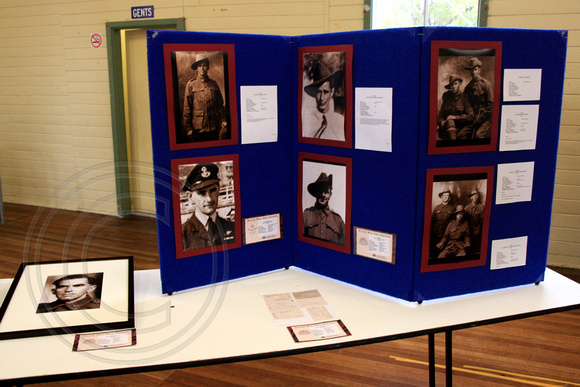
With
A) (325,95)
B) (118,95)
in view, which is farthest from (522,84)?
(118,95)

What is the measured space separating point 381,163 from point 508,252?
1.69 feet

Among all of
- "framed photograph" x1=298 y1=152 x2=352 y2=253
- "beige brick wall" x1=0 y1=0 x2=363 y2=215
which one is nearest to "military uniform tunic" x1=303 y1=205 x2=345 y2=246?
"framed photograph" x1=298 y1=152 x2=352 y2=253

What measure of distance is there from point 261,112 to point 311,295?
0.62 m

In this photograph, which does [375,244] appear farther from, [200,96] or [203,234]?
[200,96]

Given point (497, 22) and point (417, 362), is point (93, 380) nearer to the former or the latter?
point (417, 362)

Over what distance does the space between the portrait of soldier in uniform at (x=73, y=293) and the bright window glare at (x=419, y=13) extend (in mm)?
3282

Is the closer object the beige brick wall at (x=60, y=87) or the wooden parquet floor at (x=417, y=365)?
the wooden parquet floor at (x=417, y=365)

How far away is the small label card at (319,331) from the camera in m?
1.35

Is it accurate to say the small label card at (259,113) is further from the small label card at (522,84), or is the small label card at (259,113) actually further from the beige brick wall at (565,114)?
the beige brick wall at (565,114)

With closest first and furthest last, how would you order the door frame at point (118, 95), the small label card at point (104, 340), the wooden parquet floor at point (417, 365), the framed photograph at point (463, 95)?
the small label card at point (104, 340) → the framed photograph at point (463, 95) → the wooden parquet floor at point (417, 365) → the door frame at point (118, 95)

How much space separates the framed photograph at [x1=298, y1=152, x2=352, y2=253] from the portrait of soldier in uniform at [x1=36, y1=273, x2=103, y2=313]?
0.70 meters

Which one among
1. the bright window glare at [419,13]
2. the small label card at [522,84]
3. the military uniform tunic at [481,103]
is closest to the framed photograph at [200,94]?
the military uniform tunic at [481,103]

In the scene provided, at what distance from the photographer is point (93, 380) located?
240cm

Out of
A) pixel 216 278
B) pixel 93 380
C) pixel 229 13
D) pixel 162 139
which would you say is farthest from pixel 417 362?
pixel 229 13
